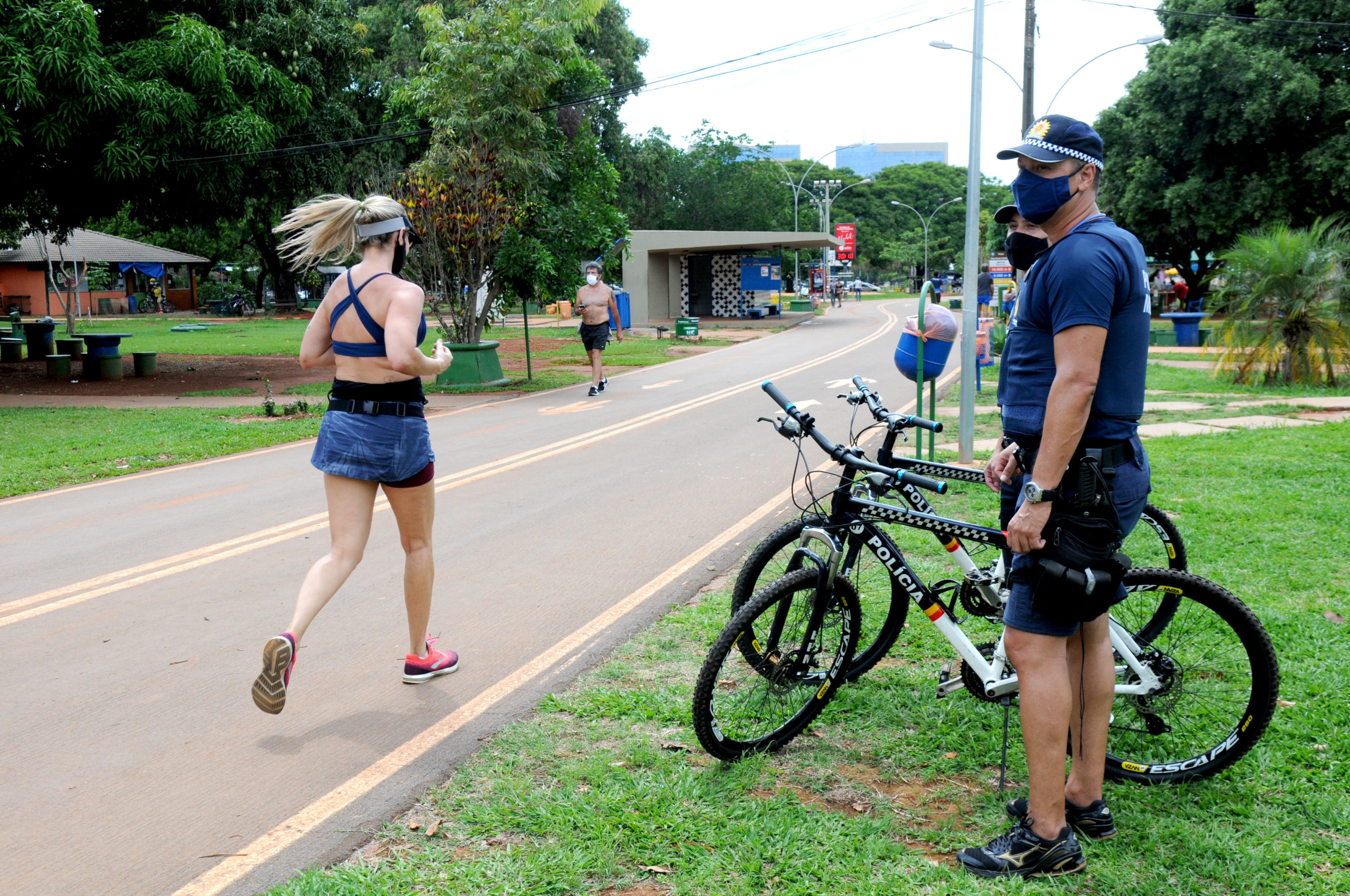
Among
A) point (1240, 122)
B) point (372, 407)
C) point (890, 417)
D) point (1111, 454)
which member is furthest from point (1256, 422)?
point (1240, 122)

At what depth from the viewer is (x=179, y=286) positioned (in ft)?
188

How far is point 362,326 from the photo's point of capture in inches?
165

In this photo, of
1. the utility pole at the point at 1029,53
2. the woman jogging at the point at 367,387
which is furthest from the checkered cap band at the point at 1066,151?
the utility pole at the point at 1029,53

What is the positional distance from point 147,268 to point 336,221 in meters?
55.2

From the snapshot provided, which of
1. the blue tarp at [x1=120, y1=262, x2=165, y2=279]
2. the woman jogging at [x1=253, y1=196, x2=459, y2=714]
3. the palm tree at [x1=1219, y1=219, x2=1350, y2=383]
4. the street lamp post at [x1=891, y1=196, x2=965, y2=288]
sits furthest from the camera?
the street lamp post at [x1=891, y1=196, x2=965, y2=288]

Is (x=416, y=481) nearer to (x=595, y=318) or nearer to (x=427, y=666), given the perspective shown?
(x=427, y=666)

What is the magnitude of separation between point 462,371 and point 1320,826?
15723 millimetres

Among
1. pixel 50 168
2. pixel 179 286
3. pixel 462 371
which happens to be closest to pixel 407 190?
pixel 462 371

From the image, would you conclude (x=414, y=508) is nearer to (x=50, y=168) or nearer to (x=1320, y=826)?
(x=1320, y=826)

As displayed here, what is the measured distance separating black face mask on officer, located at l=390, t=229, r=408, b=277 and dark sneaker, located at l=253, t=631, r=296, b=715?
1.57 m

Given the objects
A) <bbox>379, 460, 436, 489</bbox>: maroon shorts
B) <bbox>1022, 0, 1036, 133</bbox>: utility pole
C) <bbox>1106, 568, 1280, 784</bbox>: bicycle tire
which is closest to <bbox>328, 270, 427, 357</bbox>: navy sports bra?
<bbox>379, 460, 436, 489</bbox>: maroon shorts

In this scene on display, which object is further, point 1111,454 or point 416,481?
point 416,481

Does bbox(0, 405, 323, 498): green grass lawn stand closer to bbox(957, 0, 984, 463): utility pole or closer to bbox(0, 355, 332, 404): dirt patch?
bbox(0, 355, 332, 404): dirt patch

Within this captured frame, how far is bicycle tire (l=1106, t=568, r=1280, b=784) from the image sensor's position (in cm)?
347
